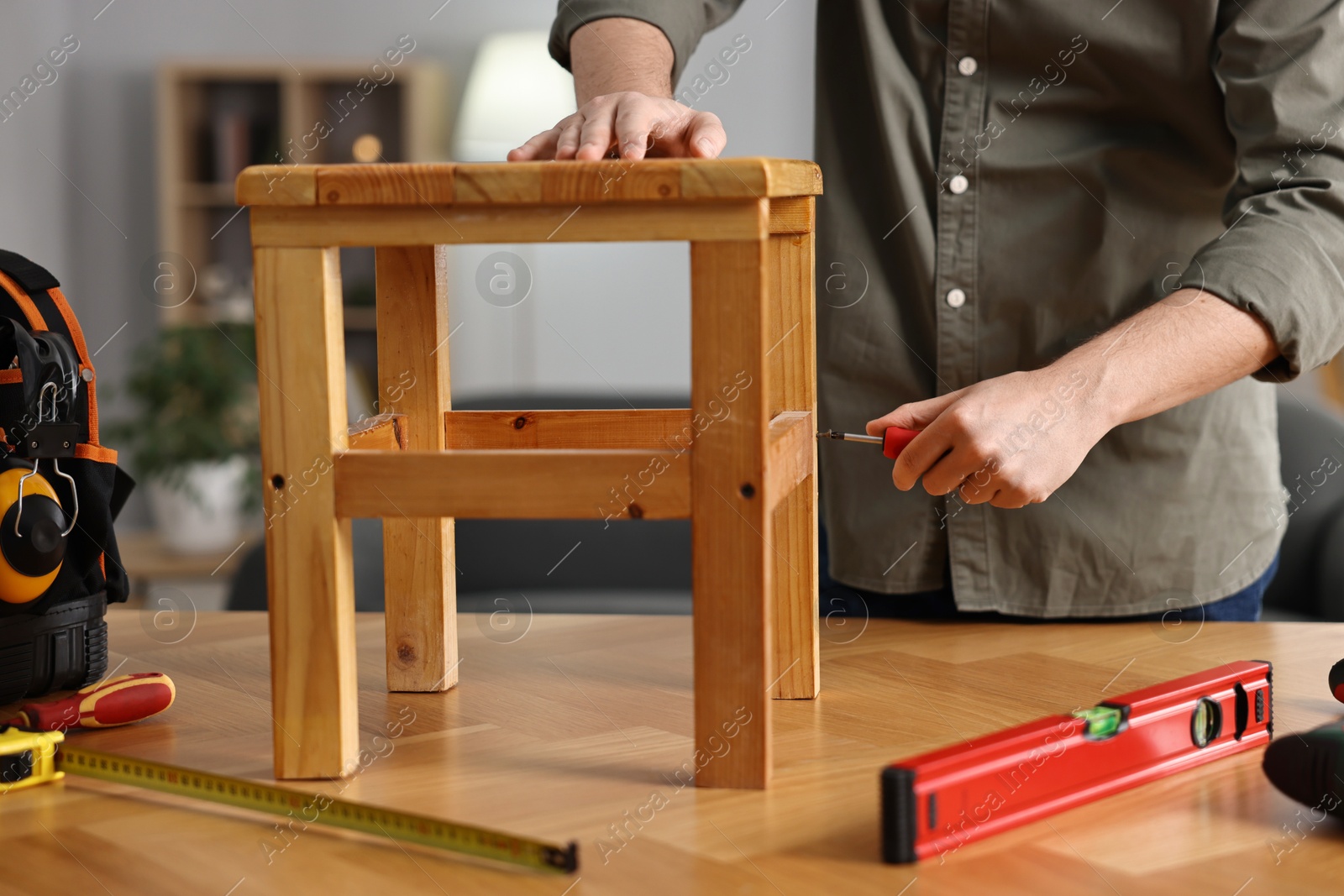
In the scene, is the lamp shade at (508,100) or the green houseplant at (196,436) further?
the green houseplant at (196,436)

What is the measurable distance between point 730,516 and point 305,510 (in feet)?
0.71

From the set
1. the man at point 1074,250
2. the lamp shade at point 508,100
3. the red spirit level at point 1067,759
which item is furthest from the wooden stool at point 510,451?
the lamp shade at point 508,100

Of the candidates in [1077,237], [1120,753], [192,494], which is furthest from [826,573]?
[192,494]

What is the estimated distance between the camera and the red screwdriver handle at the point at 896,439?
2.57 feet

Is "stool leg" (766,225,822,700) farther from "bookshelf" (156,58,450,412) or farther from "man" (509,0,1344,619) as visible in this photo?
"bookshelf" (156,58,450,412)

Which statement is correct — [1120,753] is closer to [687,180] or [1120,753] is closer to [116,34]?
[687,180]

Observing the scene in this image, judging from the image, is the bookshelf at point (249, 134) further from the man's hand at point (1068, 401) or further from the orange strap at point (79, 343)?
the man's hand at point (1068, 401)

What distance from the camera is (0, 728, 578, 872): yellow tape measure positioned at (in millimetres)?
498

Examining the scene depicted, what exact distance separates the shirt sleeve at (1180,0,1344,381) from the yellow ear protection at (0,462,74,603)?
2.41ft

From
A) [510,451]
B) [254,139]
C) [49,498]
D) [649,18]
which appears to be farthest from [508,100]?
[510,451]

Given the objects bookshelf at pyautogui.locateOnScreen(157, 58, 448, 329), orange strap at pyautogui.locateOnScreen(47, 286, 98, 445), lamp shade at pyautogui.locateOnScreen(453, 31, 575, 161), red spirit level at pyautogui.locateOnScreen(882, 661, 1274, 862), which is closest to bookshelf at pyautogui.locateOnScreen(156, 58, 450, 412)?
bookshelf at pyautogui.locateOnScreen(157, 58, 448, 329)

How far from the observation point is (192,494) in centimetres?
348

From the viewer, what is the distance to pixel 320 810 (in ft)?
1.82

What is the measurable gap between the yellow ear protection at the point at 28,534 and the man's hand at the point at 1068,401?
0.50 m
